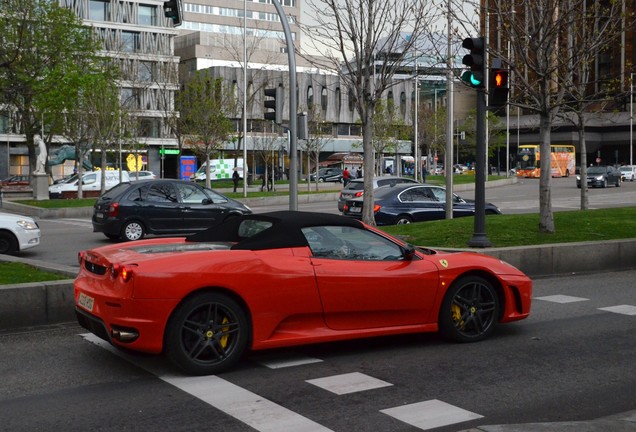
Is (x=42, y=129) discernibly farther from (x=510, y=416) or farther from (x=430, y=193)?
(x=510, y=416)

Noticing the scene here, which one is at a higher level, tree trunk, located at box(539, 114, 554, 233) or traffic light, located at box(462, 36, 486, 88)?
traffic light, located at box(462, 36, 486, 88)

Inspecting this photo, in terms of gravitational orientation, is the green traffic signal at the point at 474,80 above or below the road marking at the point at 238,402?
above

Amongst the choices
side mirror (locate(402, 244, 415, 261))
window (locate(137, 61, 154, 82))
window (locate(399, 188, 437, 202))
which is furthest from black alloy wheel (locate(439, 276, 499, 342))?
window (locate(137, 61, 154, 82))

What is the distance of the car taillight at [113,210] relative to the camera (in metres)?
18.9

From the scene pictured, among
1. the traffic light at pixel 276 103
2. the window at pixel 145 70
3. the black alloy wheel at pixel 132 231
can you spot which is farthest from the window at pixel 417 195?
the window at pixel 145 70

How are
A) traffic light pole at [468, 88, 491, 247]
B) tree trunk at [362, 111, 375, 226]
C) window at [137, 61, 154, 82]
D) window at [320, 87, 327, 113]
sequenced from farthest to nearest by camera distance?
window at [320, 87, 327, 113]
window at [137, 61, 154, 82]
tree trunk at [362, 111, 375, 226]
traffic light pole at [468, 88, 491, 247]

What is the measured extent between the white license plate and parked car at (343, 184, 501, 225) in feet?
46.3

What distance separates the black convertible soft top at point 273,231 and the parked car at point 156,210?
1136 centimetres

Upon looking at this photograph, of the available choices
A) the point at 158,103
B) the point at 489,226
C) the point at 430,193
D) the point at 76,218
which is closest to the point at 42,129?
the point at 76,218

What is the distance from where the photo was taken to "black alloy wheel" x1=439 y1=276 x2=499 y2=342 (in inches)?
311

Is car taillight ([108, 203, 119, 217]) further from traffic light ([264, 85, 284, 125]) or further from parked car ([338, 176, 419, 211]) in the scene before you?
parked car ([338, 176, 419, 211])

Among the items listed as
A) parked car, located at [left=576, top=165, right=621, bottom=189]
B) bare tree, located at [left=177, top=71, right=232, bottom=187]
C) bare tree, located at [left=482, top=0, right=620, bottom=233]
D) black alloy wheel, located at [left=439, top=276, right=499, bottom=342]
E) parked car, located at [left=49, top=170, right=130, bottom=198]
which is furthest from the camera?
parked car, located at [left=576, top=165, right=621, bottom=189]

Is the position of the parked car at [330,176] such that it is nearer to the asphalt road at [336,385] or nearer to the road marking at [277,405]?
the asphalt road at [336,385]

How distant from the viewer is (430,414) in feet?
18.9
